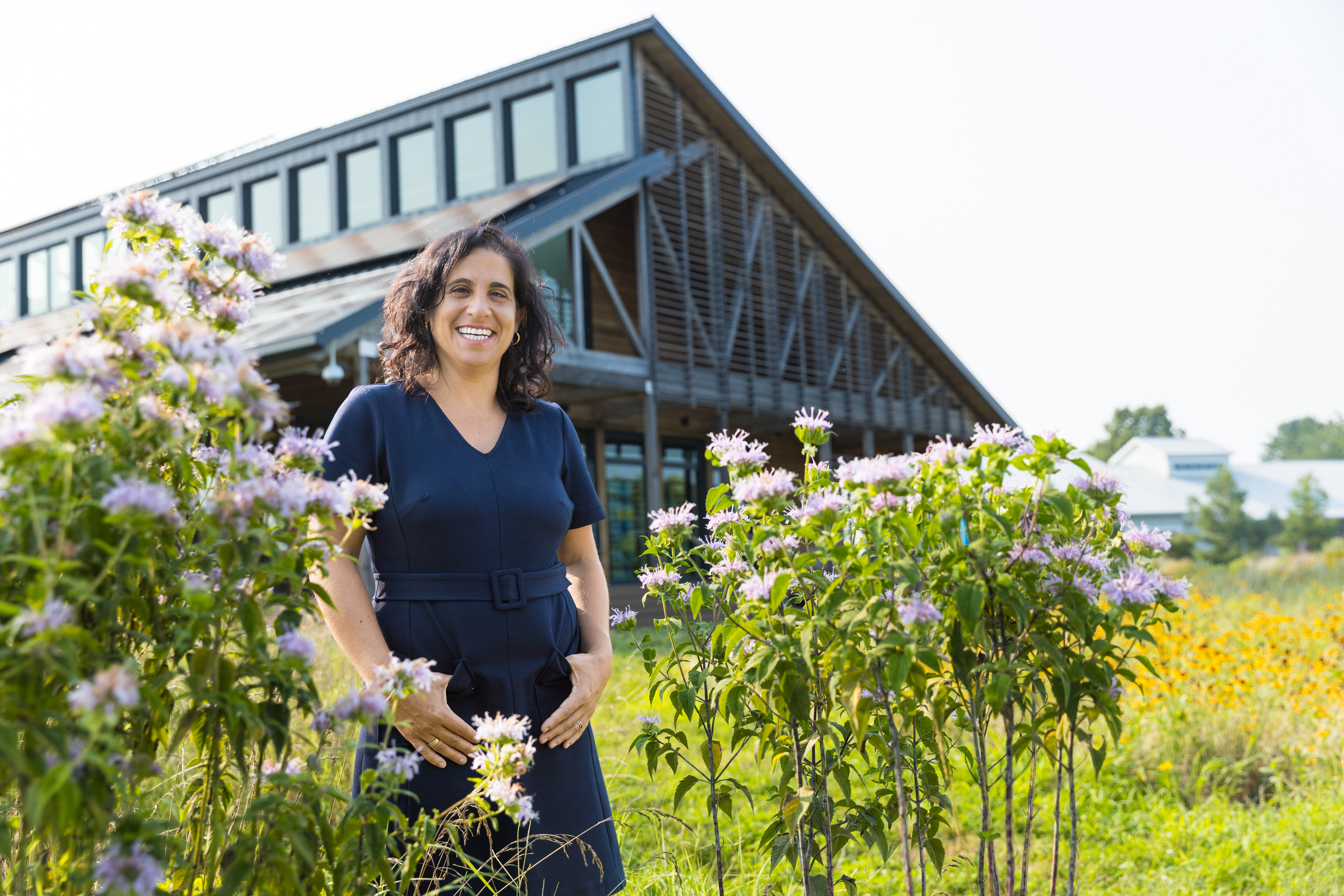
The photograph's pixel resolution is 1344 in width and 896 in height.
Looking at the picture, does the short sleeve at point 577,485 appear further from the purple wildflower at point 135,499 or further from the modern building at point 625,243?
the modern building at point 625,243

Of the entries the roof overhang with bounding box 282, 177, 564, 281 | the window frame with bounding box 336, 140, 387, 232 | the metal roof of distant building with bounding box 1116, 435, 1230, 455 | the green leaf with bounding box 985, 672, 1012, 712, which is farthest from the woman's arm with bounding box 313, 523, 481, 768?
the metal roof of distant building with bounding box 1116, 435, 1230, 455

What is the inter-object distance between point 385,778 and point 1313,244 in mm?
59193

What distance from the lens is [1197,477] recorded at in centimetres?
5641

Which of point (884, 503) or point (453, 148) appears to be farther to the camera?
point (453, 148)

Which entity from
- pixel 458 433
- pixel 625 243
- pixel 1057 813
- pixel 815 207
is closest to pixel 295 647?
pixel 458 433

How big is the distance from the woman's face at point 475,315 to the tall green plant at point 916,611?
2.07 ft

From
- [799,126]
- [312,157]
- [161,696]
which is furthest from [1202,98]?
[161,696]

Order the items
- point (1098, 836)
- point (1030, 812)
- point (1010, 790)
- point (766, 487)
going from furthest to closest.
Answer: point (1098, 836) < point (1030, 812) < point (1010, 790) < point (766, 487)

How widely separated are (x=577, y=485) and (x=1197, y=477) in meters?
62.8

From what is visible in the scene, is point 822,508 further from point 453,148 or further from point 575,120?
point 453,148

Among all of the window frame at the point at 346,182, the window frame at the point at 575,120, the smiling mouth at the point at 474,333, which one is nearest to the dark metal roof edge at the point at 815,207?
the window frame at the point at 575,120

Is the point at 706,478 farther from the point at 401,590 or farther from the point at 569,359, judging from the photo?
the point at 401,590

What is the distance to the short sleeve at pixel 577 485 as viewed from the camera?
235 cm

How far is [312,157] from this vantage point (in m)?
16.0
